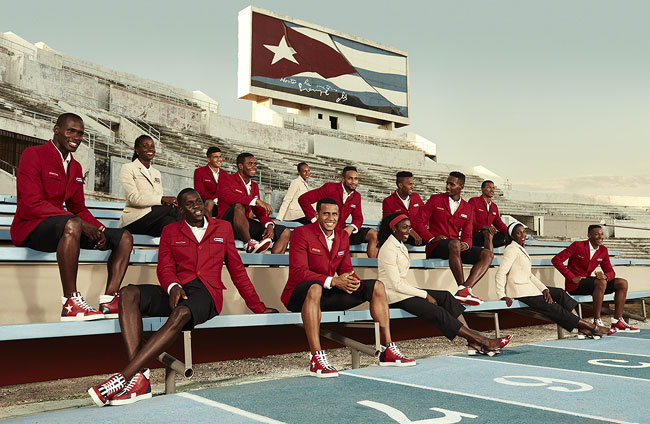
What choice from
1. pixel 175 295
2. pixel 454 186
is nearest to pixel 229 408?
pixel 175 295

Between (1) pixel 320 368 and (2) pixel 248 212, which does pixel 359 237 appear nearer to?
(2) pixel 248 212

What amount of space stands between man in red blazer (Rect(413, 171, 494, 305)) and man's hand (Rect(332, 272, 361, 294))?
1944 mm

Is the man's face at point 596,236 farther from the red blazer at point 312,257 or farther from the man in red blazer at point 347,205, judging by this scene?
the red blazer at point 312,257

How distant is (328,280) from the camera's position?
14.8ft

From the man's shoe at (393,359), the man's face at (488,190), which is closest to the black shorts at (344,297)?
the man's shoe at (393,359)

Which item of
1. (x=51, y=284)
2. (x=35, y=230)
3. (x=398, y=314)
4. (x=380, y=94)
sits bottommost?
(x=398, y=314)

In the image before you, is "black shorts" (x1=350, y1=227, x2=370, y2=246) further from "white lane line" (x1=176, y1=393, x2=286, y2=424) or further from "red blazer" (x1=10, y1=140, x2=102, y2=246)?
"white lane line" (x1=176, y1=393, x2=286, y2=424)

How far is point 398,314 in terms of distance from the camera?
16.4 feet

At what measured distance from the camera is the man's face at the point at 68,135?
3945mm

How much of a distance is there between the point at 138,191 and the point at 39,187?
4.09 feet

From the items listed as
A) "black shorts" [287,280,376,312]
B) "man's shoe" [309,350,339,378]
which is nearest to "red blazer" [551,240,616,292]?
"black shorts" [287,280,376,312]

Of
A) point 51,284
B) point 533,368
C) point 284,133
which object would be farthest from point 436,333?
point 284,133

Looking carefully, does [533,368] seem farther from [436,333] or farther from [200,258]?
[200,258]

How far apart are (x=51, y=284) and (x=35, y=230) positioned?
0.67 meters
